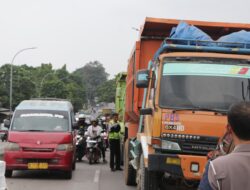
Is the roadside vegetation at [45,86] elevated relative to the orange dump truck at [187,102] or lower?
elevated

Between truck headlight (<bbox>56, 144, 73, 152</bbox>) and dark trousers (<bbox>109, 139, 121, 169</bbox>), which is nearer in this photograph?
truck headlight (<bbox>56, 144, 73, 152</bbox>)

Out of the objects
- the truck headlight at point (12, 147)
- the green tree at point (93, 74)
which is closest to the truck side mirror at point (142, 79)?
the truck headlight at point (12, 147)

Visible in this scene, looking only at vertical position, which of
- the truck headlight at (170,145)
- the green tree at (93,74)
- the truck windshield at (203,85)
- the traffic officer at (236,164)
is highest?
the green tree at (93,74)

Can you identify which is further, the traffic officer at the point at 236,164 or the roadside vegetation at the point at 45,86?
the roadside vegetation at the point at 45,86

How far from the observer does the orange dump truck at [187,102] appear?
755 centimetres

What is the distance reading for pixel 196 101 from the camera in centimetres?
779

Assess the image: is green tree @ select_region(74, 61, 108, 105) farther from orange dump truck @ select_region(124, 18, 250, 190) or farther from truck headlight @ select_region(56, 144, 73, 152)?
orange dump truck @ select_region(124, 18, 250, 190)

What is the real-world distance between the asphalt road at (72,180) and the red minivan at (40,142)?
33 centimetres

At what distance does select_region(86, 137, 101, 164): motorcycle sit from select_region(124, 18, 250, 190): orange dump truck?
8689mm

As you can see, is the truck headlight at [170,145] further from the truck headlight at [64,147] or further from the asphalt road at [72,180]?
the truck headlight at [64,147]

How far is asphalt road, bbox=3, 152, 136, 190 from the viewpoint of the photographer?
11555 mm

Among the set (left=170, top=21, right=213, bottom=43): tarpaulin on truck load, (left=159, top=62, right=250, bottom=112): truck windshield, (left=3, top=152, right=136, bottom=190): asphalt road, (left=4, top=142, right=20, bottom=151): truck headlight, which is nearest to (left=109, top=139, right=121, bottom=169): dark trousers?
(left=3, top=152, right=136, bottom=190): asphalt road

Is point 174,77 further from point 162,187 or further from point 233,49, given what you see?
point 162,187

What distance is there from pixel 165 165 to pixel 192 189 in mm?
1390
